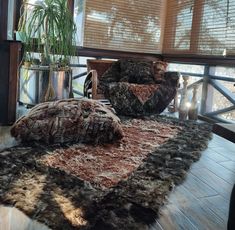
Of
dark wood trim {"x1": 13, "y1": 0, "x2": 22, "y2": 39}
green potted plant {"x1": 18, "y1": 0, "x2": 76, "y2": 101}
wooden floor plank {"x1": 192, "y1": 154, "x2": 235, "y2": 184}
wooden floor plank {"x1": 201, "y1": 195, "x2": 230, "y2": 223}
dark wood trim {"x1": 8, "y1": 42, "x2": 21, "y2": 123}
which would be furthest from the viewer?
dark wood trim {"x1": 13, "y1": 0, "x2": 22, "y2": 39}

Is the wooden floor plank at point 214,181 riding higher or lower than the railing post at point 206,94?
lower

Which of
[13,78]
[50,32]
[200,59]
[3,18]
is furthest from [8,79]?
[200,59]

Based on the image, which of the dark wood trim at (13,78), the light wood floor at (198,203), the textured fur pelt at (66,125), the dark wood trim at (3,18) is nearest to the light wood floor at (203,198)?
the light wood floor at (198,203)

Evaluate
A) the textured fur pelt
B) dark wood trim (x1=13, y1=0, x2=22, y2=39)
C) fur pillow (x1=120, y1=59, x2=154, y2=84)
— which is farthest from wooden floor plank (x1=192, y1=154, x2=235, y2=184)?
dark wood trim (x1=13, y1=0, x2=22, y2=39)

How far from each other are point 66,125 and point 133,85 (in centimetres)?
156

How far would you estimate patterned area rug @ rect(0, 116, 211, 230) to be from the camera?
4.68 ft

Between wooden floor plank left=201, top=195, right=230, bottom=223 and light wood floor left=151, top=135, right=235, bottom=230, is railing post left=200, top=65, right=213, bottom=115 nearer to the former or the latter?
light wood floor left=151, top=135, right=235, bottom=230

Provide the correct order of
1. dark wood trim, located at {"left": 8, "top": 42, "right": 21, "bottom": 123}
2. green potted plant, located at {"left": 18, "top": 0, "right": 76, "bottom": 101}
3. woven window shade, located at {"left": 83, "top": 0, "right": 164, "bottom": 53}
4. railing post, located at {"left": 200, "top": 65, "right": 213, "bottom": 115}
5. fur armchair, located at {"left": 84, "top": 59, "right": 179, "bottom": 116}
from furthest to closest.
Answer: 1. woven window shade, located at {"left": 83, "top": 0, "right": 164, "bottom": 53}
2. railing post, located at {"left": 200, "top": 65, "right": 213, "bottom": 115}
3. fur armchair, located at {"left": 84, "top": 59, "right": 179, "bottom": 116}
4. green potted plant, located at {"left": 18, "top": 0, "right": 76, "bottom": 101}
5. dark wood trim, located at {"left": 8, "top": 42, "right": 21, "bottom": 123}

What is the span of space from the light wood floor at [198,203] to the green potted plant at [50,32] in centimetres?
138

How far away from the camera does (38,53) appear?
3559 millimetres

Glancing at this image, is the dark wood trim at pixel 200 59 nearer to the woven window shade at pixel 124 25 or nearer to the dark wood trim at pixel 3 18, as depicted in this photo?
the woven window shade at pixel 124 25

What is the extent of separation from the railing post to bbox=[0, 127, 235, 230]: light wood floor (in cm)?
193

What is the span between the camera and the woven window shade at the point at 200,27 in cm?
381

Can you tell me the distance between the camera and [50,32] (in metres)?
3.39
